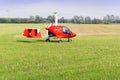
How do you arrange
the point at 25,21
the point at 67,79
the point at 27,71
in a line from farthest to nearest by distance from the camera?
the point at 25,21
the point at 27,71
the point at 67,79

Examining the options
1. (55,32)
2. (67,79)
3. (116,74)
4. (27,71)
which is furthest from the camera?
(55,32)

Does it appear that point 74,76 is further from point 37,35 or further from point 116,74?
point 37,35

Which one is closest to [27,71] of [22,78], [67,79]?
[22,78]

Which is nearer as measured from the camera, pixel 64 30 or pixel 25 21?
pixel 64 30

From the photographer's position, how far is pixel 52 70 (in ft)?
30.7

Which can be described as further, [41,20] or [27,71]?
[41,20]

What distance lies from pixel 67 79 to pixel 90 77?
0.66 m

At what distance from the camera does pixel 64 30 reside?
28.2m

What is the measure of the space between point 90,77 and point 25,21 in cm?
12179

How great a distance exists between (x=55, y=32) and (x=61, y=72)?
19051mm

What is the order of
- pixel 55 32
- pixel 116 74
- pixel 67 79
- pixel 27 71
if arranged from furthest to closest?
pixel 55 32 → pixel 27 71 → pixel 116 74 → pixel 67 79

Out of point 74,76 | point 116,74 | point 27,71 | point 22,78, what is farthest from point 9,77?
point 116,74

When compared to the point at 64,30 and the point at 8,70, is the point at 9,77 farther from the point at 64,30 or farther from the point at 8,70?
the point at 64,30

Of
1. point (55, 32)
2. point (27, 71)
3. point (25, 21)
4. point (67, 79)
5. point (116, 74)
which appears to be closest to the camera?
point (67, 79)
